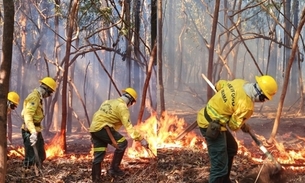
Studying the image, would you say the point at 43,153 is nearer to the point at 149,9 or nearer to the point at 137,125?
the point at 137,125

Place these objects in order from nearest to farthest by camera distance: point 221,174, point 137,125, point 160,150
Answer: point 221,174
point 160,150
point 137,125

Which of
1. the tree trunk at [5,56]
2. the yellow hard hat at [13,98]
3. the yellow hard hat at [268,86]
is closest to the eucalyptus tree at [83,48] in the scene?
the yellow hard hat at [13,98]

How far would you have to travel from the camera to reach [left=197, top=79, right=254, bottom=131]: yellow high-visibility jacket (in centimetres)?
407

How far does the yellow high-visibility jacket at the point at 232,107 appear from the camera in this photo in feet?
13.4

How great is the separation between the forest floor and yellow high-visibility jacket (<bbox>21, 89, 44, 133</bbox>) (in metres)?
0.70

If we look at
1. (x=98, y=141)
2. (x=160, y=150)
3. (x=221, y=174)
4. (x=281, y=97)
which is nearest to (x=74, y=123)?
(x=98, y=141)

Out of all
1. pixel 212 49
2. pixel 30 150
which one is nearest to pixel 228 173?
pixel 212 49

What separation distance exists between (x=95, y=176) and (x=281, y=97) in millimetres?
3289

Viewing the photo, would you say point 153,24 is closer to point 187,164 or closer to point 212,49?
point 212,49

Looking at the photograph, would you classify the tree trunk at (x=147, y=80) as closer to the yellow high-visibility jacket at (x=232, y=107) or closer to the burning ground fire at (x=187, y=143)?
the burning ground fire at (x=187, y=143)

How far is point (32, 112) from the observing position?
5.38 metres

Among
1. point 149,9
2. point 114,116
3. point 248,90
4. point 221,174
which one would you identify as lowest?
point 221,174

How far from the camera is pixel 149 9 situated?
A: 6.31 m

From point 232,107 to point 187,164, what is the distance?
5.18 feet
